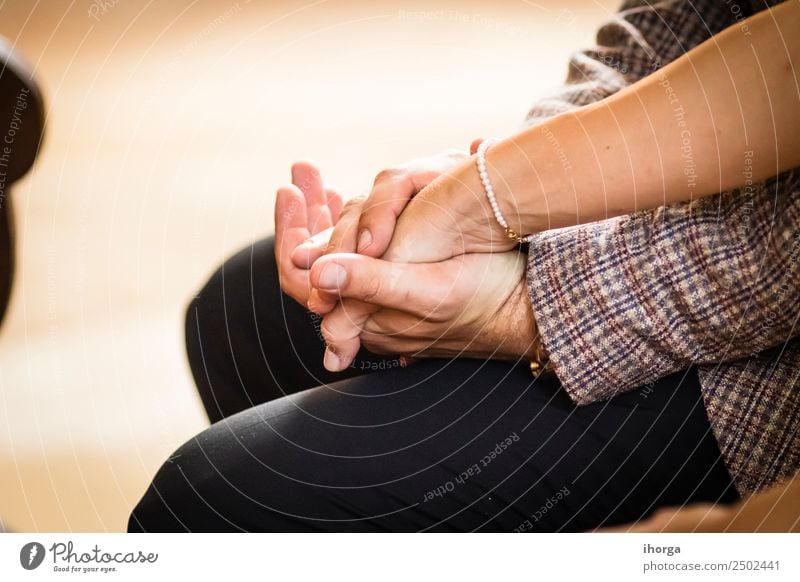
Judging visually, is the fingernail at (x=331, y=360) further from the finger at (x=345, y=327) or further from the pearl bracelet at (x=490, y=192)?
the pearl bracelet at (x=490, y=192)

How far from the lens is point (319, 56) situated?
55 centimetres

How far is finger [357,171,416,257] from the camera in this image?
49cm

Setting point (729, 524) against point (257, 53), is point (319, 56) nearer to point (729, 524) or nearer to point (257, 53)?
point (257, 53)

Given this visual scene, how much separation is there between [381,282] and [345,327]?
0.17 ft

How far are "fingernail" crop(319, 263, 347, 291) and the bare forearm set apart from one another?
104 mm

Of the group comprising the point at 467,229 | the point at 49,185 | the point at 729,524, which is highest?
the point at 49,185

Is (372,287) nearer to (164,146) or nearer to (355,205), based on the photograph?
(355,205)

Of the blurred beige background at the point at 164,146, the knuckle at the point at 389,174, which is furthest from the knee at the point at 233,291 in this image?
the knuckle at the point at 389,174

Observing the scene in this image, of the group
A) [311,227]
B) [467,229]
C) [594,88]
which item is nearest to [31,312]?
[311,227]

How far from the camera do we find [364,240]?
488 mm

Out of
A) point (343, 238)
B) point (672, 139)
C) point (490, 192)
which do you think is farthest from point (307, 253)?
point (672, 139)

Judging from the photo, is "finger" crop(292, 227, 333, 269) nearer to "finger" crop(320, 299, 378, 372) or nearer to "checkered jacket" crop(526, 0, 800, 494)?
"finger" crop(320, 299, 378, 372)
